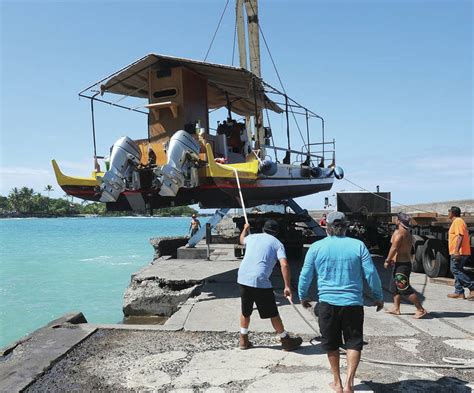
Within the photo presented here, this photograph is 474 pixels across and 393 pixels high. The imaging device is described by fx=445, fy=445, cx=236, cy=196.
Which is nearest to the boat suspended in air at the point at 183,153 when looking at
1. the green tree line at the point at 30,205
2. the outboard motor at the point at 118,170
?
the outboard motor at the point at 118,170

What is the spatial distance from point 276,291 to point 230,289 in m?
0.92

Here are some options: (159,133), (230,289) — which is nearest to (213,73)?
(159,133)

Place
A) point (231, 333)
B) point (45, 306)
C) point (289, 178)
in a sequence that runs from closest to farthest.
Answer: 1. point (231, 333)
2. point (289, 178)
3. point (45, 306)

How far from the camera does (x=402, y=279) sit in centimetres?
660

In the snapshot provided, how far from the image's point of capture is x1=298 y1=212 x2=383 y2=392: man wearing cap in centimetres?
387

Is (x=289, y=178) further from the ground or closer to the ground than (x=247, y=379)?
further from the ground

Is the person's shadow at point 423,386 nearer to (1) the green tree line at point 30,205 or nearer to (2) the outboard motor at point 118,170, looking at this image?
(2) the outboard motor at point 118,170

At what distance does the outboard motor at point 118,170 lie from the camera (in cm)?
879

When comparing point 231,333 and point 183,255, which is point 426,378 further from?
point 183,255

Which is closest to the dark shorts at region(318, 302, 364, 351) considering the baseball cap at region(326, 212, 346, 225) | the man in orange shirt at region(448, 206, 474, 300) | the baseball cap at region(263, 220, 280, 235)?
the baseball cap at region(326, 212, 346, 225)

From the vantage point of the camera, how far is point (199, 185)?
874 centimetres

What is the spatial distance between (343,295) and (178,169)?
5016mm

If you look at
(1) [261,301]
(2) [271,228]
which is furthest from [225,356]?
(2) [271,228]

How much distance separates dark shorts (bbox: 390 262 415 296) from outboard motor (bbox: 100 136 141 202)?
5.30 meters
